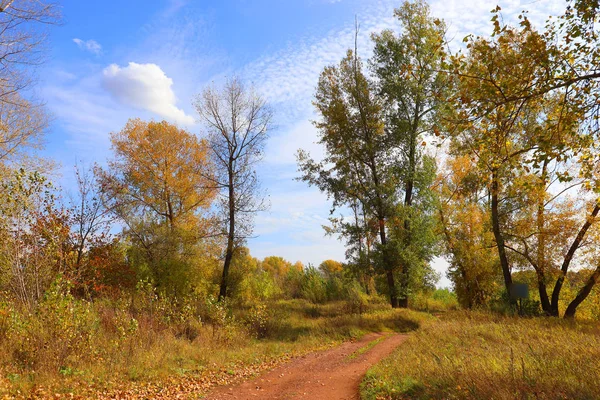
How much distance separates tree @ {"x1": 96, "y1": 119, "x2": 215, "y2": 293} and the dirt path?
46.6 feet

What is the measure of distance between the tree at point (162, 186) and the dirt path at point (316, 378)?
14.2m

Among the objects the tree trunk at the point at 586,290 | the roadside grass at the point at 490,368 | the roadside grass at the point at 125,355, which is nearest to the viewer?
the roadside grass at the point at 490,368

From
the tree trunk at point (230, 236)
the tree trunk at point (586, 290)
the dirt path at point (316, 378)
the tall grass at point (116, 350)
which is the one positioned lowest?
the dirt path at point (316, 378)

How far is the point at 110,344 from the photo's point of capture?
10.2 meters

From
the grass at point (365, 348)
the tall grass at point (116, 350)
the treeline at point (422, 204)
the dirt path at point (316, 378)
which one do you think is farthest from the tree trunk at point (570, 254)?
the tall grass at point (116, 350)

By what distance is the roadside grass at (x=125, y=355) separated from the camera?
8133 mm

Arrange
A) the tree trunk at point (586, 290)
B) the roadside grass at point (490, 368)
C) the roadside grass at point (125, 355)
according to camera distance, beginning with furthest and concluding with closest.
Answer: the tree trunk at point (586, 290), the roadside grass at point (125, 355), the roadside grass at point (490, 368)

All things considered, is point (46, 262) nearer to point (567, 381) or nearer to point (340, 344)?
point (340, 344)

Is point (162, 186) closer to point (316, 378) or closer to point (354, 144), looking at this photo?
point (354, 144)

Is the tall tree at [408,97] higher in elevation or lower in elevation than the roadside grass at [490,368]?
higher

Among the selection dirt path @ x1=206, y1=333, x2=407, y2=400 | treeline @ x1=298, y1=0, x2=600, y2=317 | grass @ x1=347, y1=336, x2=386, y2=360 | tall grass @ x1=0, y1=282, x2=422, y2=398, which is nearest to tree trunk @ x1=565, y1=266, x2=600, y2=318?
treeline @ x1=298, y1=0, x2=600, y2=317

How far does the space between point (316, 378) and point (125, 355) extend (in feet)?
16.6

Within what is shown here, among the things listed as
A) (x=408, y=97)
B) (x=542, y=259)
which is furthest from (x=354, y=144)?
(x=542, y=259)

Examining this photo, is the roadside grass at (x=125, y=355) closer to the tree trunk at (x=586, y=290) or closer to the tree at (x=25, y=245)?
the tree at (x=25, y=245)
